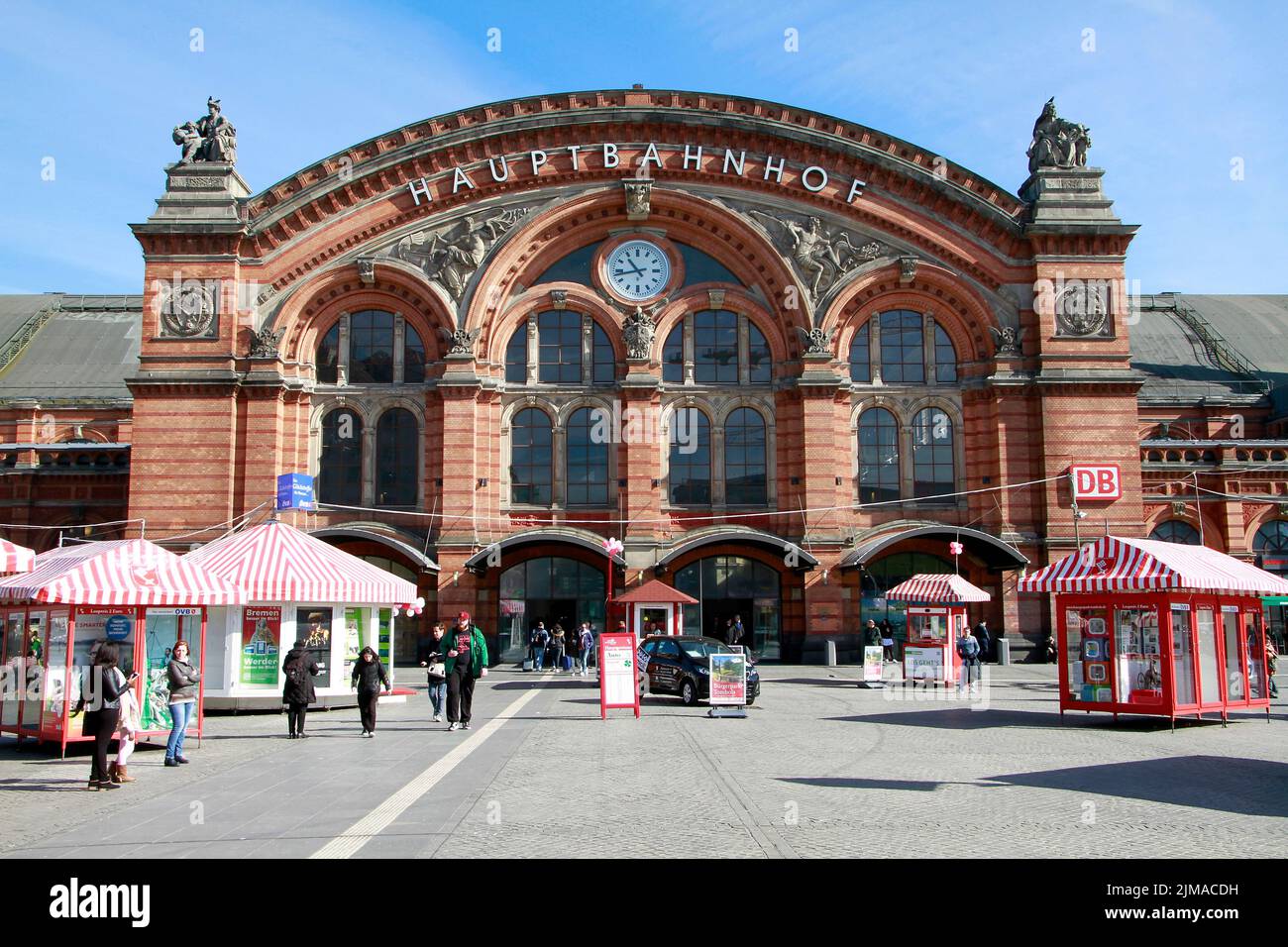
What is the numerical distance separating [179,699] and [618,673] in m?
8.75

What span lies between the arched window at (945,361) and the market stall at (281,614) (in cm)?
2296

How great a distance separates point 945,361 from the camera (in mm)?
40656

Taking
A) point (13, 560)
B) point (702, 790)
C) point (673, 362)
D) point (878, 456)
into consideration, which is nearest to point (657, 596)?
point (673, 362)

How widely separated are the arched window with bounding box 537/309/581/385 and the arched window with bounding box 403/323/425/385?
4256 millimetres

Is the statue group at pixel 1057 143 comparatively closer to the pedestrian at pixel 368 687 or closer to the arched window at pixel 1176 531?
the arched window at pixel 1176 531

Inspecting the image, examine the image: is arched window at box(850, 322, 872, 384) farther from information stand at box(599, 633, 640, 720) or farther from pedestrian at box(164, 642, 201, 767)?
pedestrian at box(164, 642, 201, 767)

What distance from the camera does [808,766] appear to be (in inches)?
602

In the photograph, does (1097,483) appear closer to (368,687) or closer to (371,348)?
(371,348)

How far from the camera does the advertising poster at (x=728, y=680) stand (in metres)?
22.7

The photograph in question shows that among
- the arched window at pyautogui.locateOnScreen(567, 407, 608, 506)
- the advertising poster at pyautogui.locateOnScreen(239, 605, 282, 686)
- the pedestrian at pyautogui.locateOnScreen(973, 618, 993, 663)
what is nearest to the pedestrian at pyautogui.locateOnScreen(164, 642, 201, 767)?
the advertising poster at pyautogui.locateOnScreen(239, 605, 282, 686)

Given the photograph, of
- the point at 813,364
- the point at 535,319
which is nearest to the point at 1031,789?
the point at 813,364

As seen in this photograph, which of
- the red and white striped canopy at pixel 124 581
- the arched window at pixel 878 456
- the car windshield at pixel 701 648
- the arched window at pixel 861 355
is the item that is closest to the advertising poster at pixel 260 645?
the red and white striped canopy at pixel 124 581

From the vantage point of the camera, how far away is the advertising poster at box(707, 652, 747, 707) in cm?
2269

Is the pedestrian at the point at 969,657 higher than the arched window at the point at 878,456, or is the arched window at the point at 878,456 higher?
the arched window at the point at 878,456
